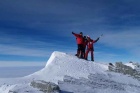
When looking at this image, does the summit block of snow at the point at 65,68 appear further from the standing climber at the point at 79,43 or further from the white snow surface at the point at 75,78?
the standing climber at the point at 79,43

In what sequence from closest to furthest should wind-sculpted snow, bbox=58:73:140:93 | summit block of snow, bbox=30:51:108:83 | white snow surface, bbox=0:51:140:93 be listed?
white snow surface, bbox=0:51:140:93
wind-sculpted snow, bbox=58:73:140:93
summit block of snow, bbox=30:51:108:83

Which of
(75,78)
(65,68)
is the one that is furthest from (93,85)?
(65,68)

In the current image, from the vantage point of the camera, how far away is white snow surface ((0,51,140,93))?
62.0 feet

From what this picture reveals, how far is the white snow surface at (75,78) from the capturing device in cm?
1891

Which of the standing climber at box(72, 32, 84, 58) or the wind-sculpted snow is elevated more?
the standing climber at box(72, 32, 84, 58)

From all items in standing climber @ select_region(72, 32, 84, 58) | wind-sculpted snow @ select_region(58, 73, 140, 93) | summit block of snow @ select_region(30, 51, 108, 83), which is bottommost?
wind-sculpted snow @ select_region(58, 73, 140, 93)

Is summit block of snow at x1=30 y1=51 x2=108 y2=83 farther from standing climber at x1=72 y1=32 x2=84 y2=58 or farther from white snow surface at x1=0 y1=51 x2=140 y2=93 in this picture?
standing climber at x1=72 y1=32 x2=84 y2=58

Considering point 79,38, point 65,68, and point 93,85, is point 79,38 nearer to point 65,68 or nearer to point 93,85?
point 65,68

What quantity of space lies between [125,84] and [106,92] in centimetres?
281

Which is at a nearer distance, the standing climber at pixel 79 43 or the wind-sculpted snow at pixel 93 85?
the wind-sculpted snow at pixel 93 85

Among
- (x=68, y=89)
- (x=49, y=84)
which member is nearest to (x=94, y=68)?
(x=68, y=89)

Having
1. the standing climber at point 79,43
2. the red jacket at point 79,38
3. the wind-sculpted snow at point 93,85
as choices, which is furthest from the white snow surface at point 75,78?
the red jacket at point 79,38

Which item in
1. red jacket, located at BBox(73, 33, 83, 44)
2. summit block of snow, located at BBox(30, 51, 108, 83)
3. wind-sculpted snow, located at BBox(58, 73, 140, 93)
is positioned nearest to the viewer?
wind-sculpted snow, located at BBox(58, 73, 140, 93)

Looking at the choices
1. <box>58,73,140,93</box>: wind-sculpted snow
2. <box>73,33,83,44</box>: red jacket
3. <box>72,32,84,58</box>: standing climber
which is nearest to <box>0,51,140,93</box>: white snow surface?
<box>58,73,140,93</box>: wind-sculpted snow
